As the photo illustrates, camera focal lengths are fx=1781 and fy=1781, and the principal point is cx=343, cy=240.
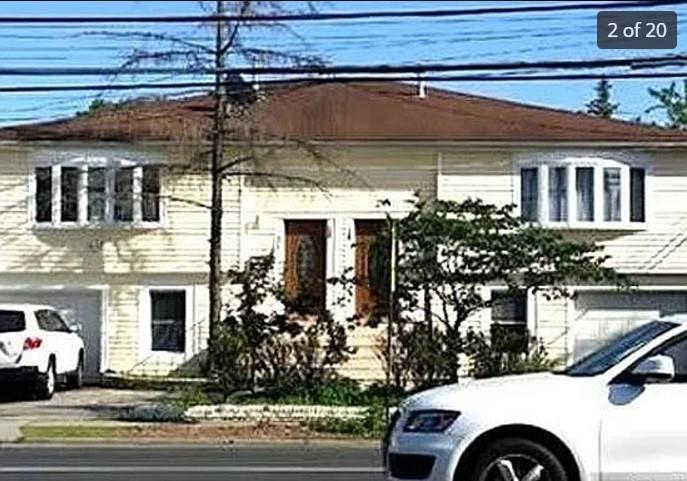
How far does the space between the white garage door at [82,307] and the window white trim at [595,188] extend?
9.31m

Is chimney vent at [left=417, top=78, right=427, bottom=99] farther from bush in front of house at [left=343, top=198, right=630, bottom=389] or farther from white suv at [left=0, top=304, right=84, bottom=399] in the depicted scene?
white suv at [left=0, top=304, right=84, bottom=399]

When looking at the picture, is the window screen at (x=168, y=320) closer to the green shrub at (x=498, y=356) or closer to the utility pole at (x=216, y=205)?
the utility pole at (x=216, y=205)

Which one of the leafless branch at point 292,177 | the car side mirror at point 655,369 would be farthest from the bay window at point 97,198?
the car side mirror at point 655,369

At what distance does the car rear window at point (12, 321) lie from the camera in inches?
1218

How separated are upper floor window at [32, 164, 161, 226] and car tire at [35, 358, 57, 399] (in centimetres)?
602

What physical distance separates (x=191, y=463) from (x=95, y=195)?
18.3m

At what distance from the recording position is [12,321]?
31125 mm

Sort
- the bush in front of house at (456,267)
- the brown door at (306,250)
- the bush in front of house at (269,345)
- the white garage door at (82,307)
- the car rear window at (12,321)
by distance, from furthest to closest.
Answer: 1. the white garage door at (82,307)
2. the brown door at (306,250)
3. the car rear window at (12,321)
4. the bush in front of house at (269,345)
5. the bush in front of house at (456,267)

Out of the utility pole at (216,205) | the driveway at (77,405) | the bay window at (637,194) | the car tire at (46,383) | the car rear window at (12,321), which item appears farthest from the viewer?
the bay window at (637,194)

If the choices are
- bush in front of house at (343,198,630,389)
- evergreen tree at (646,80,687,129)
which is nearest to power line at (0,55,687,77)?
bush in front of house at (343,198,630,389)

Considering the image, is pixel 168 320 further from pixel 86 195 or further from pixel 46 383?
pixel 46 383

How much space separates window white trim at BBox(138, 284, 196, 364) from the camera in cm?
3772

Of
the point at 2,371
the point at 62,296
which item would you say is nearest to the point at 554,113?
the point at 62,296

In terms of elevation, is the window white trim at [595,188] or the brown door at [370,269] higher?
the window white trim at [595,188]
